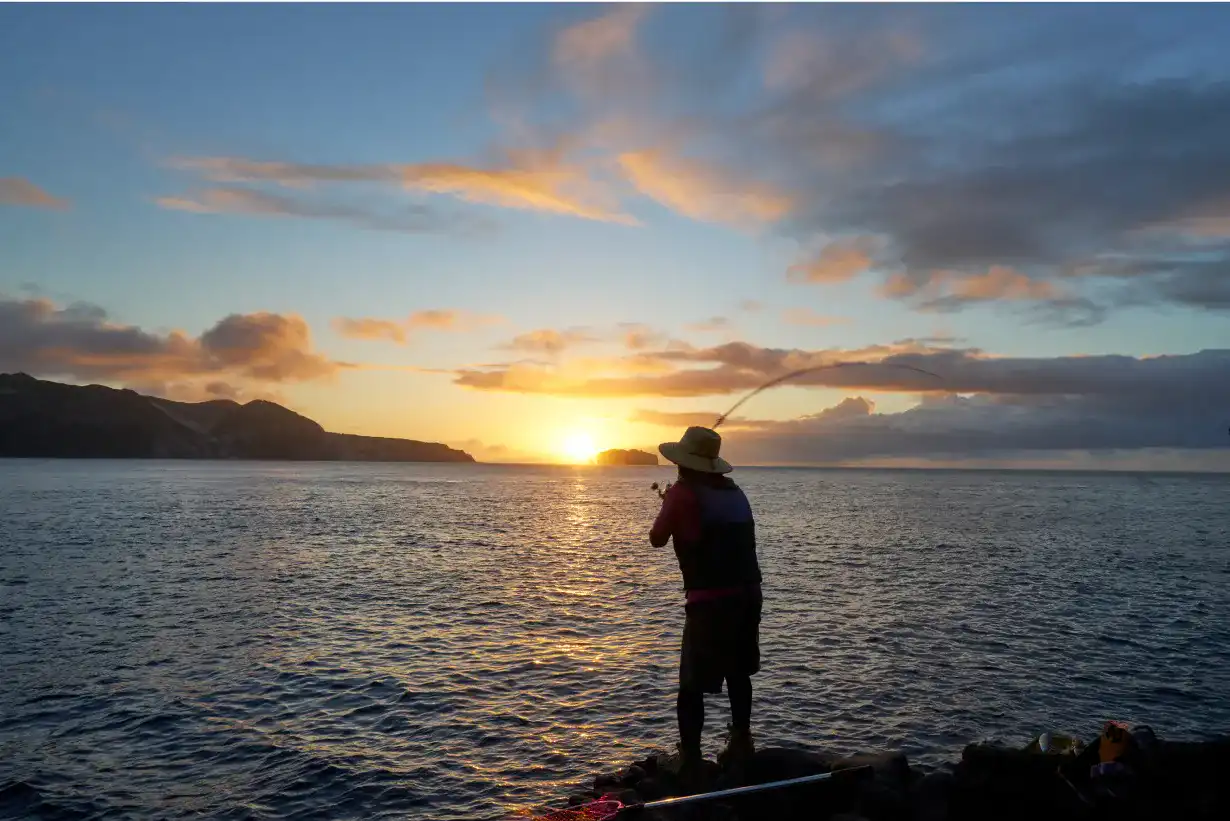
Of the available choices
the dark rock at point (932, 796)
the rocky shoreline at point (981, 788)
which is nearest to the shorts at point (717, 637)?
the rocky shoreline at point (981, 788)

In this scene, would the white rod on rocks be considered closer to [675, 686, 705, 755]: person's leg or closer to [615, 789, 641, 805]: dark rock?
[615, 789, 641, 805]: dark rock

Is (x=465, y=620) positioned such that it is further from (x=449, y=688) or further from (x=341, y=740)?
(x=341, y=740)

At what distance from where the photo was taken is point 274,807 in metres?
10.1

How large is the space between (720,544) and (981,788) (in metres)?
3.59

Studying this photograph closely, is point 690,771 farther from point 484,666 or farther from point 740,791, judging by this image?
point 484,666

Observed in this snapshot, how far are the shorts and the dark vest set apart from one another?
0.24 metres

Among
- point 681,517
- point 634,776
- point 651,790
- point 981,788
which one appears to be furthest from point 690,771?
point 981,788

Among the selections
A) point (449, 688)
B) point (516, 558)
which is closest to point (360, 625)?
point (449, 688)

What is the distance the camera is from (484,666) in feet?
55.5

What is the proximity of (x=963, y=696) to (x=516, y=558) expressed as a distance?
2539 centimetres

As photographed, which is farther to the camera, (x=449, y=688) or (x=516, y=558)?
(x=516, y=558)

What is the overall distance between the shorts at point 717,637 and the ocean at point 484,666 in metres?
3.32

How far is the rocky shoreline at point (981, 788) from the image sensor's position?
794 centimetres

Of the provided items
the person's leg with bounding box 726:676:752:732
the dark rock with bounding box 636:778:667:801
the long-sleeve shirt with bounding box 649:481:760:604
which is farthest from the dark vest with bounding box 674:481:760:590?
the dark rock with bounding box 636:778:667:801
